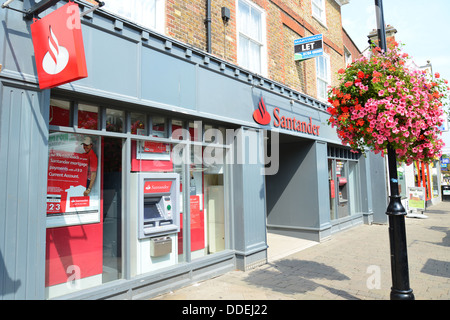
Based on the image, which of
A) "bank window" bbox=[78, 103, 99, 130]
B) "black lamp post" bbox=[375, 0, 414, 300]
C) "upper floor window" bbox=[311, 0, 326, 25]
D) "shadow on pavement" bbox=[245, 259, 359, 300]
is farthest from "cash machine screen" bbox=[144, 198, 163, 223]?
"upper floor window" bbox=[311, 0, 326, 25]

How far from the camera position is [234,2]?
7.35m

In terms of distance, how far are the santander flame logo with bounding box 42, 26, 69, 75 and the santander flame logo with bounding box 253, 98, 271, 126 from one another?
4.35m

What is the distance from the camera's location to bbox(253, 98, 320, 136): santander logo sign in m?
7.29

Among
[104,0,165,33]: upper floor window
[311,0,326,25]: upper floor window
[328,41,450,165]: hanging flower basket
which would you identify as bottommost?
[328,41,450,165]: hanging flower basket

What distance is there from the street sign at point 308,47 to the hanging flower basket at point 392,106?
15.2 feet

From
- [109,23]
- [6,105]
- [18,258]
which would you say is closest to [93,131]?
[6,105]

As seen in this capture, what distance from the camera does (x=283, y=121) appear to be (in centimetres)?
810

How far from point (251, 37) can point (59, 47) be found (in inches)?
210

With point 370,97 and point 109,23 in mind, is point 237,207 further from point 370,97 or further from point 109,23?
point 109,23

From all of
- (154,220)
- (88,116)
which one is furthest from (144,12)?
(154,220)

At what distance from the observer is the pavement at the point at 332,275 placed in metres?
5.07

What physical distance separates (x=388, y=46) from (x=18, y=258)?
530 centimetres

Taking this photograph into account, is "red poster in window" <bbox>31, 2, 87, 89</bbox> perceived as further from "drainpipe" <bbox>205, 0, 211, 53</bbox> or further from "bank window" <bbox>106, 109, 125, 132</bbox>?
"drainpipe" <bbox>205, 0, 211, 53</bbox>

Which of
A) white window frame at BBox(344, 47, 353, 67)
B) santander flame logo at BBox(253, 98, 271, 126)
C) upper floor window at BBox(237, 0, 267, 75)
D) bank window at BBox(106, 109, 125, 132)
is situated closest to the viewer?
bank window at BBox(106, 109, 125, 132)
